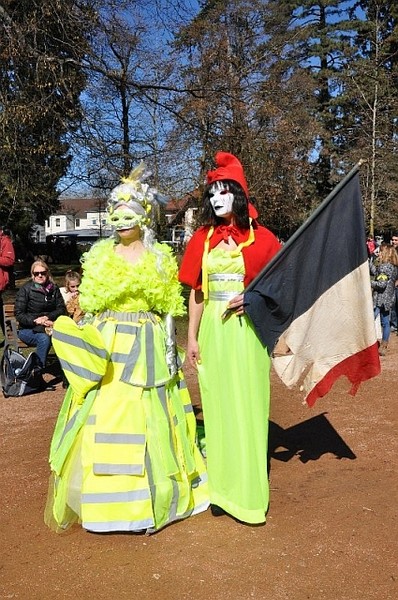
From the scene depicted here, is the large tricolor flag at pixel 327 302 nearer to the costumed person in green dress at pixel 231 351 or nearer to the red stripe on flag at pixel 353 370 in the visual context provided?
the red stripe on flag at pixel 353 370

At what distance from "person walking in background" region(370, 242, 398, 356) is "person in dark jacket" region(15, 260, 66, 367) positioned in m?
4.92

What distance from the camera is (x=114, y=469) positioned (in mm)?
3434

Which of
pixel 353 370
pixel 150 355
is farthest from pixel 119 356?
pixel 353 370

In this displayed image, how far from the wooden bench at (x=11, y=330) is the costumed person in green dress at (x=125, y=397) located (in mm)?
3791

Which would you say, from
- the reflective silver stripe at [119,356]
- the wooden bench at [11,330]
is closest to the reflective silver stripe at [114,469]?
the reflective silver stripe at [119,356]

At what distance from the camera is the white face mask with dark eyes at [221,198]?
354 centimetres

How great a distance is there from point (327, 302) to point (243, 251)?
2.29 ft

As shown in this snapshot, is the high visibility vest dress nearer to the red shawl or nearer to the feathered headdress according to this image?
the red shawl

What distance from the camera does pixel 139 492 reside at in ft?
11.3

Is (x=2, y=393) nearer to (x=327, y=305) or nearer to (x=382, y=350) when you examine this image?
(x=327, y=305)

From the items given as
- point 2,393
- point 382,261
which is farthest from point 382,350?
point 2,393

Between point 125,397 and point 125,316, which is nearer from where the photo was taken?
point 125,397

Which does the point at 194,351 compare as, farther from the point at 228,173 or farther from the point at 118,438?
the point at 228,173

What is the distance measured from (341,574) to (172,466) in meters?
1.10
